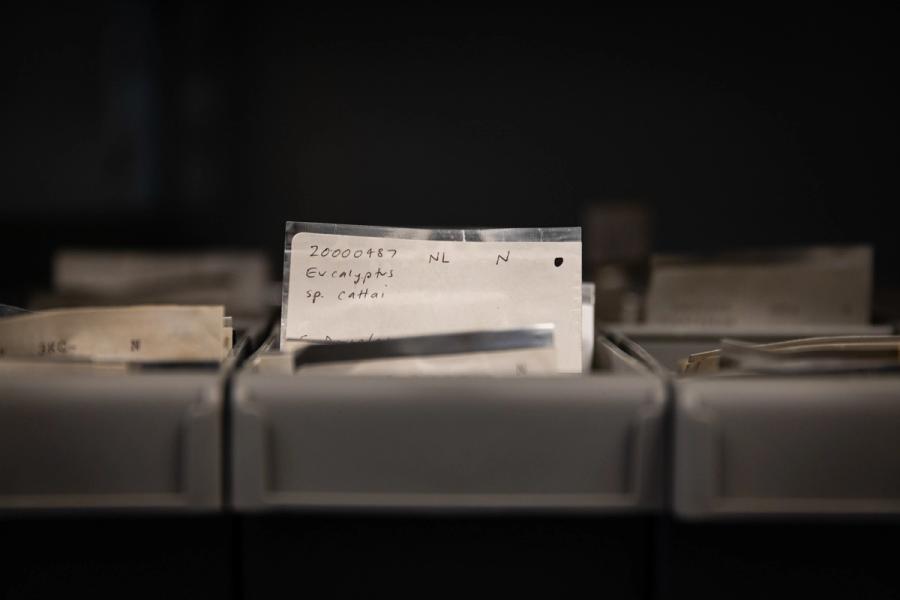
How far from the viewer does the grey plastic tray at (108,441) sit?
37 cm

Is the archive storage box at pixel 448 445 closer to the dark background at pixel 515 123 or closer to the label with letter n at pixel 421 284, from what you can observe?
the label with letter n at pixel 421 284

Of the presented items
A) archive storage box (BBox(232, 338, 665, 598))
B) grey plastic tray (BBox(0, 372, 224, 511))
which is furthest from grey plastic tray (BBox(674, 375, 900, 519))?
grey plastic tray (BBox(0, 372, 224, 511))

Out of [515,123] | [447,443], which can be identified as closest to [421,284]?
[447,443]

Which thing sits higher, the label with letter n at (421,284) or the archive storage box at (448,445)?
the label with letter n at (421,284)

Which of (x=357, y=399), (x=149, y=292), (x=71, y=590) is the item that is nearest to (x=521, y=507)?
(x=357, y=399)

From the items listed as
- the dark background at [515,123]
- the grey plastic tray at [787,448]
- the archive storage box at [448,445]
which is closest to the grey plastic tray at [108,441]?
the archive storage box at [448,445]

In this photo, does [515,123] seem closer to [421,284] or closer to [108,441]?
[421,284]

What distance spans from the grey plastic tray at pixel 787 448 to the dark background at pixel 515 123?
1088 millimetres

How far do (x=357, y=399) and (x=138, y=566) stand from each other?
13 centimetres

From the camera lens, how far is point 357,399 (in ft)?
1.21

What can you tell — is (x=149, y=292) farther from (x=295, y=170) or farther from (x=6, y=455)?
(x=295, y=170)

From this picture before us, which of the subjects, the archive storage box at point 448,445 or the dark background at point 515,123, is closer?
Answer: the archive storage box at point 448,445

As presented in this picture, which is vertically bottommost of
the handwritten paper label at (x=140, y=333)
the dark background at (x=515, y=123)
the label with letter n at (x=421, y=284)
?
the handwritten paper label at (x=140, y=333)

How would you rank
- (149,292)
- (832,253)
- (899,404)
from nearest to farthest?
(899,404), (832,253), (149,292)
